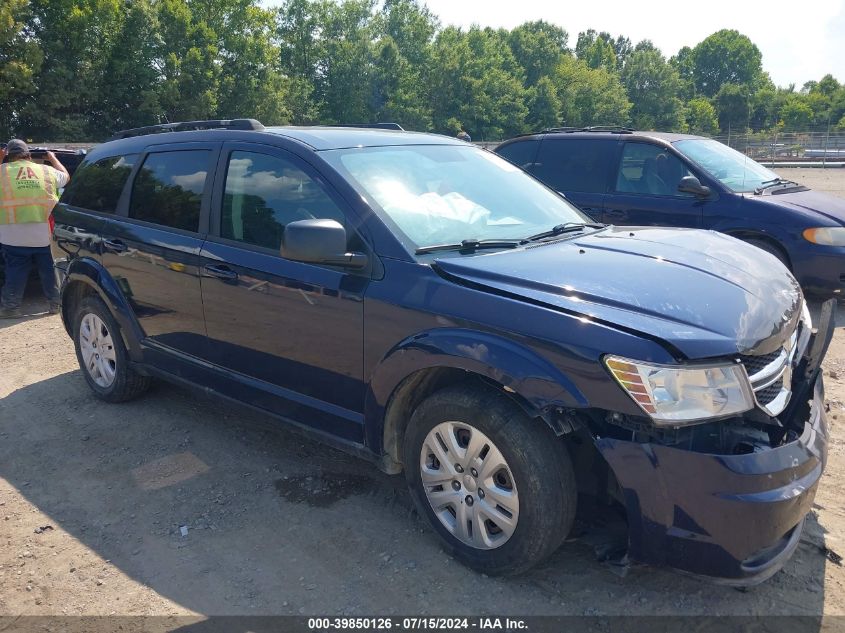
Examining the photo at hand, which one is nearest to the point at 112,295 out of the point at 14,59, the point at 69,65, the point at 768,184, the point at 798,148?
the point at 768,184

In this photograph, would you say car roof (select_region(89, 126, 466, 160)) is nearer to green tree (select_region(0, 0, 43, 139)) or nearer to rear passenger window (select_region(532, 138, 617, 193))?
rear passenger window (select_region(532, 138, 617, 193))

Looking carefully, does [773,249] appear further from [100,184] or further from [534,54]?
[534,54]

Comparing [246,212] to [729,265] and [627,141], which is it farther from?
[627,141]

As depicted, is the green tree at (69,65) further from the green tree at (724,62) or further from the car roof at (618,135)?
the green tree at (724,62)

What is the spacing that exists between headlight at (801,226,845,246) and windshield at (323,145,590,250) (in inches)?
152

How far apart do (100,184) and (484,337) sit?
3.48 m

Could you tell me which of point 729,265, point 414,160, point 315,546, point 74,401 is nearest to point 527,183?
point 414,160

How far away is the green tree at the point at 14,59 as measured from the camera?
29542mm

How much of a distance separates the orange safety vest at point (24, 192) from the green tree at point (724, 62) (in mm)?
122869

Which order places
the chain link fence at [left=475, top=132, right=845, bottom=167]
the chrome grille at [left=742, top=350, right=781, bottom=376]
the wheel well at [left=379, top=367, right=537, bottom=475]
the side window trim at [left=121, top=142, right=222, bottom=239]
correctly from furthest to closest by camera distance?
the chain link fence at [left=475, top=132, right=845, bottom=167] < the side window trim at [left=121, top=142, right=222, bottom=239] < the wheel well at [left=379, top=367, right=537, bottom=475] < the chrome grille at [left=742, top=350, right=781, bottom=376]

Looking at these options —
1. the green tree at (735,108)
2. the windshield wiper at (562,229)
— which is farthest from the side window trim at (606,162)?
the green tree at (735,108)

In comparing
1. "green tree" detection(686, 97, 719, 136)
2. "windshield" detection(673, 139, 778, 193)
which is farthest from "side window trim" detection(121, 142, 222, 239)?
"green tree" detection(686, 97, 719, 136)

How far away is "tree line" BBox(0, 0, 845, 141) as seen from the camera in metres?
34.2

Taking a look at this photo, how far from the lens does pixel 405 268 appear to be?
120 inches
